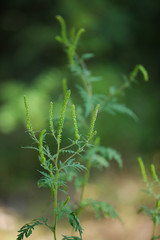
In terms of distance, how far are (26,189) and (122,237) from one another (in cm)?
208

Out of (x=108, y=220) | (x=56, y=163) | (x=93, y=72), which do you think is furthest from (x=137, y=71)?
(x=93, y=72)

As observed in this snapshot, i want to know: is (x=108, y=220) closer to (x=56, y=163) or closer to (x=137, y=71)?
(x=137, y=71)

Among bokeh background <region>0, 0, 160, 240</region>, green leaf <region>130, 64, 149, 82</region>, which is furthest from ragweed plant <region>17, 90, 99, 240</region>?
bokeh background <region>0, 0, 160, 240</region>

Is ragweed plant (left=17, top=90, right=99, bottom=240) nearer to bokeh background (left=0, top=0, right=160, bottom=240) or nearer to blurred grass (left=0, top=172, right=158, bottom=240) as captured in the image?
blurred grass (left=0, top=172, right=158, bottom=240)

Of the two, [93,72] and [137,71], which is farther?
[93,72]

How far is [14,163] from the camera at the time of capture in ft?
17.8

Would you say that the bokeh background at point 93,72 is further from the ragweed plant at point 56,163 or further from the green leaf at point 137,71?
the ragweed plant at point 56,163

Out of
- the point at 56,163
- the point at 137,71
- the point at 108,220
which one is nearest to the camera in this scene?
the point at 56,163

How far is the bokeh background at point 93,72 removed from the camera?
4.72 meters

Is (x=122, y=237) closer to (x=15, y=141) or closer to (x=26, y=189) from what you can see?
(x=26, y=189)

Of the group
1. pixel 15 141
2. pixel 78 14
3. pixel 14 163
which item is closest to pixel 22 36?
pixel 78 14

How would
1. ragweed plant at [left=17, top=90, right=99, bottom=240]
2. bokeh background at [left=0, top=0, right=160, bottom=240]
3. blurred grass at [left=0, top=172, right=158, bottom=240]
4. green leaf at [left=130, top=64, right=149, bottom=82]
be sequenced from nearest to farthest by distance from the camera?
ragweed plant at [left=17, top=90, right=99, bottom=240] → green leaf at [left=130, top=64, right=149, bottom=82] → blurred grass at [left=0, top=172, right=158, bottom=240] → bokeh background at [left=0, top=0, right=160, bottom=240]

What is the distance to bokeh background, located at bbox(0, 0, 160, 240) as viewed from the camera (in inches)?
186

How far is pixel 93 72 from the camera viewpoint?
5.21 m
